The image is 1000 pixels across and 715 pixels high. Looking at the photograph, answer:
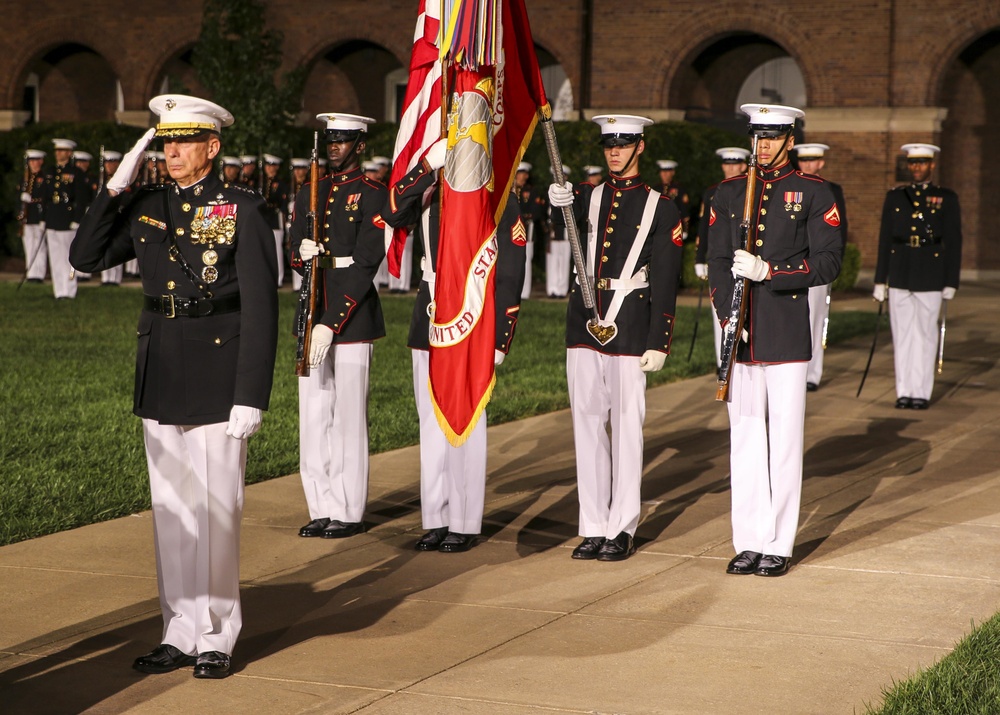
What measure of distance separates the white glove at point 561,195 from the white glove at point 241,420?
216 centimetres

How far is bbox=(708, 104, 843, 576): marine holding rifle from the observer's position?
663cm

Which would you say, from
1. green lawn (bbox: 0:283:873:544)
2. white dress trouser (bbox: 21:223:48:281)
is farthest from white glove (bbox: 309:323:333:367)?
white dress trouser (bbox: 21:223:48:281)

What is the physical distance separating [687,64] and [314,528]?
22397 millimetres

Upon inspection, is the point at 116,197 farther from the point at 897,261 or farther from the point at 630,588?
the point at 897,261

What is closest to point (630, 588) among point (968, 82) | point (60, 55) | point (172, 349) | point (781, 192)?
point (781, 192)

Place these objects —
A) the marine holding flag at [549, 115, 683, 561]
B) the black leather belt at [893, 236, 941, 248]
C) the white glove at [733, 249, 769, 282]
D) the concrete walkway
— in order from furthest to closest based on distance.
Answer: the black leather belt at [893, 236, 941, 248] → the marine holding flag at [549, 115, 683, 561] → the white glove at [733, 249, 769, 282] → the concrete walkway

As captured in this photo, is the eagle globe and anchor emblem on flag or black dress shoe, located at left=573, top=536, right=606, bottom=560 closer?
the eagle globe and anchor emblem on flag

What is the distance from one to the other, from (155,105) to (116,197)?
363 millimetres

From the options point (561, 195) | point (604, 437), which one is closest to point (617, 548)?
point (604, 437)

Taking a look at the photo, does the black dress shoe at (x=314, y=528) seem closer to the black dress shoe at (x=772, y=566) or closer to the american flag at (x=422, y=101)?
the american flag at (x=422, y=101)

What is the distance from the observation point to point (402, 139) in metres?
7.05

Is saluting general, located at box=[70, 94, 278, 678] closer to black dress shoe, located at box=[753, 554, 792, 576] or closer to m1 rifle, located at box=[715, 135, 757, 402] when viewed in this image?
m1 rifle, located at box=[715, 135, 757, 402]

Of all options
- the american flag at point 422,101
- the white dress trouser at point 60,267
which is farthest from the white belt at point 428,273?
the white dress trouser at point 60,267

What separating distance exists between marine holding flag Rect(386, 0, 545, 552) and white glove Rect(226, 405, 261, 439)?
4.79 ft
